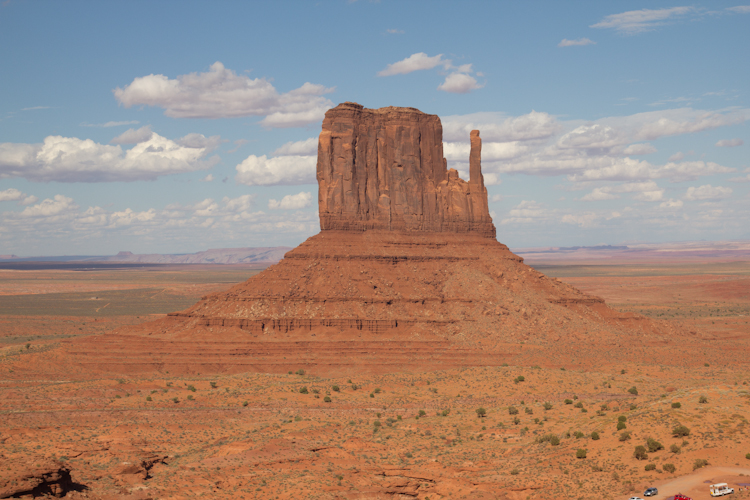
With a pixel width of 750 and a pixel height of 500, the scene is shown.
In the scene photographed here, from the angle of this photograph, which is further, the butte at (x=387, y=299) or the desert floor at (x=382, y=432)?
the butte at (x=387, y=299)

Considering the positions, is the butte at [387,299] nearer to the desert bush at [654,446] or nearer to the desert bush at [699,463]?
the desert bush at [654,446]

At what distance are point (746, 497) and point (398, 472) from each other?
49.2 ft

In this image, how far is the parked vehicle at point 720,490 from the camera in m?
24.7

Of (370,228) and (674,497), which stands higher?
(370,228)

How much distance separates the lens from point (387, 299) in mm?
70875

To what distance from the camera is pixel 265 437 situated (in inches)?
1615

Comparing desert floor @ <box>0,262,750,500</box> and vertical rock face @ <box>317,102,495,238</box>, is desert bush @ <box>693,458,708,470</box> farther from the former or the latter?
vertical rock face @ <box>317,102,495,238</box>

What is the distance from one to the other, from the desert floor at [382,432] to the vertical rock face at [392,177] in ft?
72.1

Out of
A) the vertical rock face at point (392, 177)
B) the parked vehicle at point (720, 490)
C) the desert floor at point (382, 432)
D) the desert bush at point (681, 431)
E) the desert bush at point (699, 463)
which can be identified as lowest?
the desert floor at point (382, 432)

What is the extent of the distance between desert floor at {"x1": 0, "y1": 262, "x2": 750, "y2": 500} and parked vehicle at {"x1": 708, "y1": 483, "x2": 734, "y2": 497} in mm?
311

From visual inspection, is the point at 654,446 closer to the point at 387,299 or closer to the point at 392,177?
the point at 387,299

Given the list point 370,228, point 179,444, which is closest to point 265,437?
point 179,444

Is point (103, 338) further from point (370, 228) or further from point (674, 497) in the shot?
point (674, 497)

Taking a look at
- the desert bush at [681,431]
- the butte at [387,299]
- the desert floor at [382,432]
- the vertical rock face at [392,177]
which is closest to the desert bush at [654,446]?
the desert floor at [382,432]
